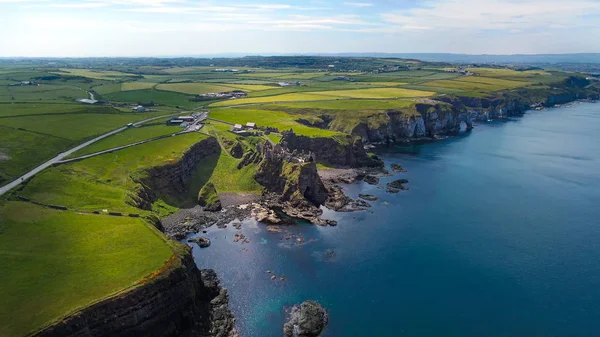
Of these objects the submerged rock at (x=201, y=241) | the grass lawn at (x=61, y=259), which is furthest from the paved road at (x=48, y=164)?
the submerged rock at (x=201, y=241)

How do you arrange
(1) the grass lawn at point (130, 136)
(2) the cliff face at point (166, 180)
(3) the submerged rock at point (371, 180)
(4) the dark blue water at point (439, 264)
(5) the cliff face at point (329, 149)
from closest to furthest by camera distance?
(4) the dark blue water at point (439, 264)
(2) the cliff face at point (166, 180)
(1) the grass lawn at point (130, 136)
(3) the submerged rock at point (371, 180)
(5) the cliff face at point (329, 149)

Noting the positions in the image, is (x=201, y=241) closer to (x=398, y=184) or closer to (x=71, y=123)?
(x=398, y=184)

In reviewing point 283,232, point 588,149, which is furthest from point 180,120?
point 588,149

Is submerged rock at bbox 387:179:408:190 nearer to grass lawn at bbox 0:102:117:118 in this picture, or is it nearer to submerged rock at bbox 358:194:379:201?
submerged rock at bbox 358:194:379:201

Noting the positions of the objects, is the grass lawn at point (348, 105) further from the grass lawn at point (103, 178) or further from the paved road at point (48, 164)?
the paved road at point (48, 164)

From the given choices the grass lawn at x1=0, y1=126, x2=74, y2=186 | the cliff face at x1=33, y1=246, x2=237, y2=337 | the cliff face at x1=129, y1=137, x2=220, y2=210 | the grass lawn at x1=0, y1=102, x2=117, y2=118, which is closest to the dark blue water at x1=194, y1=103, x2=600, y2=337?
the cliff face at x1=33, y1=246, x2=237, y2=337

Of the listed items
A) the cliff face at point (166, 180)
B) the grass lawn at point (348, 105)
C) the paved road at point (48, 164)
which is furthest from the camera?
the grass lawn at point (348, 105)

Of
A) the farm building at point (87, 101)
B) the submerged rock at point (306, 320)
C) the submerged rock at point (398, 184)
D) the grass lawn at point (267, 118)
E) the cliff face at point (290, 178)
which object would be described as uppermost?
the farm building at point (87, 101)

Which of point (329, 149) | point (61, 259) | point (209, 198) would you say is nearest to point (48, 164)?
point (209, 198)
